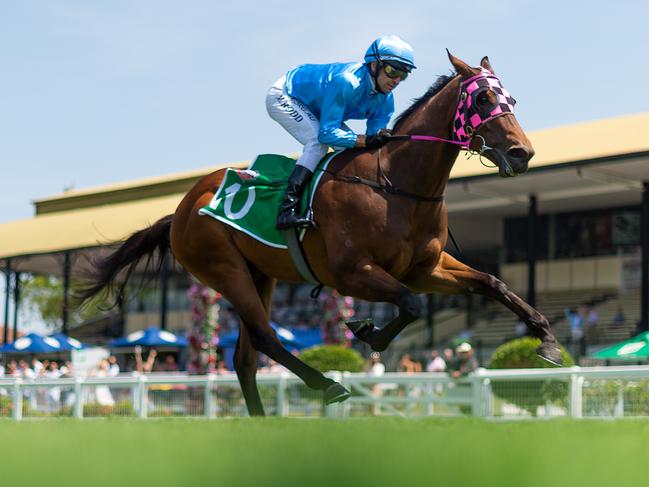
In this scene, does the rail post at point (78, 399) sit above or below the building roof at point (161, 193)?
below

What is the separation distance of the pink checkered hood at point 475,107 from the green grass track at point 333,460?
264 cm

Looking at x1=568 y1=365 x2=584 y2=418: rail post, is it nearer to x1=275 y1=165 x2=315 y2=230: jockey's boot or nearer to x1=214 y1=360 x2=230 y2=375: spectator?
x1=275 y1=165 x2=315 y2=230: jockey's boot

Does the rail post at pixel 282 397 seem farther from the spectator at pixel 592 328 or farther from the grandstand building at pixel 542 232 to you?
the spectator at pixel 592 328

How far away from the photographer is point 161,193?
37.1 metres

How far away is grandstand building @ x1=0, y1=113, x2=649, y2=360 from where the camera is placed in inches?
792

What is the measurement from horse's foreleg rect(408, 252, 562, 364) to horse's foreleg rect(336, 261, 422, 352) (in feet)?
1.19

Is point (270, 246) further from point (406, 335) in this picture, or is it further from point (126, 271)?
point (406, 335)

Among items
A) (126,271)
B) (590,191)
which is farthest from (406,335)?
(126,271)

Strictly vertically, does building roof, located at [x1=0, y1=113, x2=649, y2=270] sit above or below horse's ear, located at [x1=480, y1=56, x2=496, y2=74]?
above

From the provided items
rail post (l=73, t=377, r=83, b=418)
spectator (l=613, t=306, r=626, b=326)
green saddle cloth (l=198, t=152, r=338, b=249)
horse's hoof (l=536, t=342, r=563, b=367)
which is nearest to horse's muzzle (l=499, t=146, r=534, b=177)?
horse's hoof (l=536, t=342, r=563, b=367)

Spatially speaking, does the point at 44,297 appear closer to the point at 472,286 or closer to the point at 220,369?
the point at 220,369

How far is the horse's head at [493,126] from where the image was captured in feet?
17.7

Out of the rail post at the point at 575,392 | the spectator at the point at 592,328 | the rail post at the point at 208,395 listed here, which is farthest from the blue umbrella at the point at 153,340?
the rail post at the point at 575,392

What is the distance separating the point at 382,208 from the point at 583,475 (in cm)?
353
